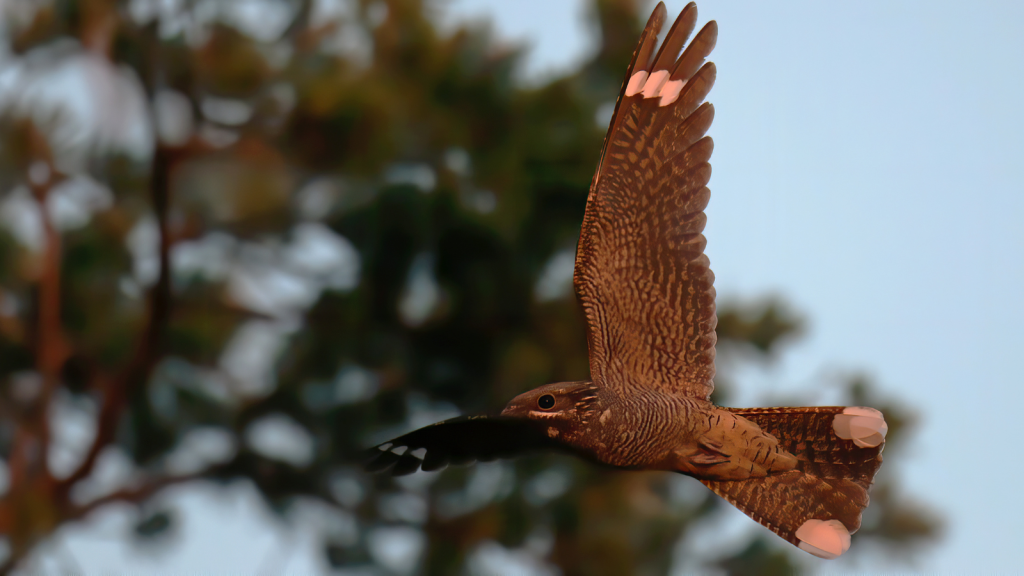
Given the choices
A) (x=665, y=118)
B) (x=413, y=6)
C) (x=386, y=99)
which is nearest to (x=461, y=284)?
(x=386, y=99)

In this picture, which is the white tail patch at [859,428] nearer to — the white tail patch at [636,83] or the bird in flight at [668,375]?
Answer: the bird in flight at [668,375]

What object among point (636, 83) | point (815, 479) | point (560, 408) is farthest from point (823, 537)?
point (636, 83)

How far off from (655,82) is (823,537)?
10.9 inches

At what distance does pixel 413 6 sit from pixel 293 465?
1451mm

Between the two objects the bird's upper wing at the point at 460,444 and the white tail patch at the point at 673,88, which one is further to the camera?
the white tail patch at the point at 673,88

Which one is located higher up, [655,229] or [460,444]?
[655,229]

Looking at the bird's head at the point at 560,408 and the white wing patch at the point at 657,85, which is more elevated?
the white wing patch at the point at 657,85

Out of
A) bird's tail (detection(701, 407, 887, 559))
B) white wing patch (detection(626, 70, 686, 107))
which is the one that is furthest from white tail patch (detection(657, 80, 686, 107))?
bird's tail (detection(701, 407, 887, 559))

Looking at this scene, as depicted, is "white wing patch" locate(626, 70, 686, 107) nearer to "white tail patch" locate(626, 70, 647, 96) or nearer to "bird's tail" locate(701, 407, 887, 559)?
"white tail patch" locate(626, 70, 647, 96)

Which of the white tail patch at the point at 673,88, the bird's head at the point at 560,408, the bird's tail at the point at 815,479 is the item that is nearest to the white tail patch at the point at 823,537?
the bird's tail at the point at 815,479

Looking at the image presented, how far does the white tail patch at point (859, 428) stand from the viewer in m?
0.47

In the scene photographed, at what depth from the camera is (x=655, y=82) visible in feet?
1.64

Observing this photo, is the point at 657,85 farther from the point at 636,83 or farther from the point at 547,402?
the point at 547,402

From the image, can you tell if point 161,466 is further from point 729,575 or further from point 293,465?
point 729,575
